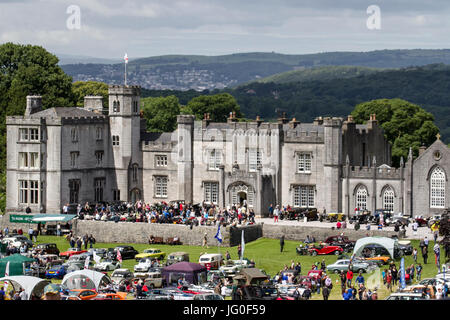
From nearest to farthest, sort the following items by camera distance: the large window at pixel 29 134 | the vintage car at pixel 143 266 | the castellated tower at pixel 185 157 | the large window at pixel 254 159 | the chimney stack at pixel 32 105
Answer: the vintage car at pixel 143 266 → the large window at pixel 29 134 → the large window at pixel 254 159 → the castellated tower at pixel 185 157 → the chimney stack at pixel 32 105

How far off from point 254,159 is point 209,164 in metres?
4.04

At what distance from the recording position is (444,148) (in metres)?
79.1

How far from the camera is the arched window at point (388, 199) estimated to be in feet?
267

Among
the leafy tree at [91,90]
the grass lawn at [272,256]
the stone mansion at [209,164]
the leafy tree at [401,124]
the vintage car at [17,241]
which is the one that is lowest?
the grass lawn at [272,256]

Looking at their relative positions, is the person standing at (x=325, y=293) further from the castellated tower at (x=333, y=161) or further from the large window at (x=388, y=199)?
the castellated tower at (x=333, y=161)

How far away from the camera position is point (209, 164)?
8875 centimetres

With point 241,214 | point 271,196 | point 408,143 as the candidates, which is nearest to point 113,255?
point 241,214

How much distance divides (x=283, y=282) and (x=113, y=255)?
53.4 feet

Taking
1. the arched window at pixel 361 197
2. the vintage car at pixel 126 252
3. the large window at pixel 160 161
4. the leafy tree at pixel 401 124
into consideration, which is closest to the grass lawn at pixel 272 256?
the vintage car at pixel 126 252

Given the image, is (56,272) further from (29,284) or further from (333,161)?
(333,161)

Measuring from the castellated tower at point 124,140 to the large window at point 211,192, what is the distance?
20.6 feet

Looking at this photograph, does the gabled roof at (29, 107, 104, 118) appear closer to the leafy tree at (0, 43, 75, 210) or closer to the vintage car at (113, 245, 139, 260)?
the leafy tree at (0, 43, 75, 210)

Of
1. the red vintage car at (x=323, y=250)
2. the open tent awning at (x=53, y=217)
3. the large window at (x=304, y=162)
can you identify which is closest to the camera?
the red vintage car at (x=323, y=250)

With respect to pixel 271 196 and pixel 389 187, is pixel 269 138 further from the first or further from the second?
pixel 389 187
